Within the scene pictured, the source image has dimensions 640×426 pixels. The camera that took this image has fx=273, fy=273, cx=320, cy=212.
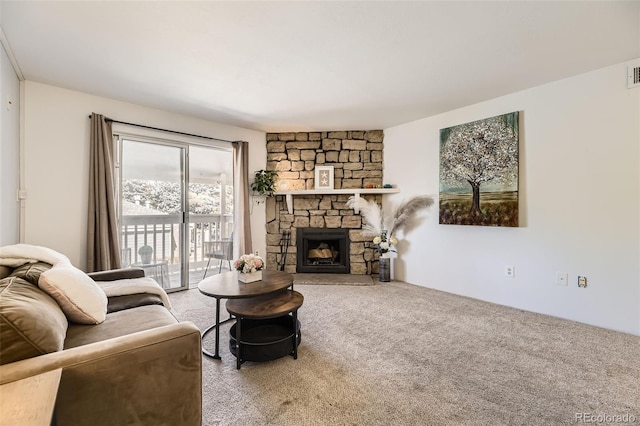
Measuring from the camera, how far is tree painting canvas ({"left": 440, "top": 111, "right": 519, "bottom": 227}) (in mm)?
3084

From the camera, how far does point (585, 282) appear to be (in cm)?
265

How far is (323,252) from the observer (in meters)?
4.71

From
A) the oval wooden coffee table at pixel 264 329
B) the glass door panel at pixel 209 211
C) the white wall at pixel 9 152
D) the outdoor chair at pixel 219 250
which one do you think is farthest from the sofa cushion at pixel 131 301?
the outdoor chair at pixel 219 250

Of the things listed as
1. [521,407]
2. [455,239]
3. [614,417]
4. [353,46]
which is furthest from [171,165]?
[614,417]

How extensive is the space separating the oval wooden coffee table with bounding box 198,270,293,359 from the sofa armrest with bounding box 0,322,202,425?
77cm

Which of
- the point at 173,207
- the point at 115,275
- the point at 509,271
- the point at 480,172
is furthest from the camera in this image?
the point at 173,207

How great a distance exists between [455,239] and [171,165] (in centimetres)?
395

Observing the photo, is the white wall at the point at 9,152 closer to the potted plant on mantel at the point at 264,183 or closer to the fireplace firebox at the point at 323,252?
the potted plant on mantel at the point at 264,183

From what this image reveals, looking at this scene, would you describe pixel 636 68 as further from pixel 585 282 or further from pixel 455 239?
pixel 455 239

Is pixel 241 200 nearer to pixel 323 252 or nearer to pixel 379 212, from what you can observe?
pixel 323 252

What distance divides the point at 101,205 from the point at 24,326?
7.84 feet

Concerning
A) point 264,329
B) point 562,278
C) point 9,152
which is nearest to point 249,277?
point 264,329

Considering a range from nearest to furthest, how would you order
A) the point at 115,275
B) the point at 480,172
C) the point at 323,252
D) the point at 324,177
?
the point at 115,275
the point at 480,172
the point at 324,177
the point at 323,252

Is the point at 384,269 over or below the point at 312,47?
below
